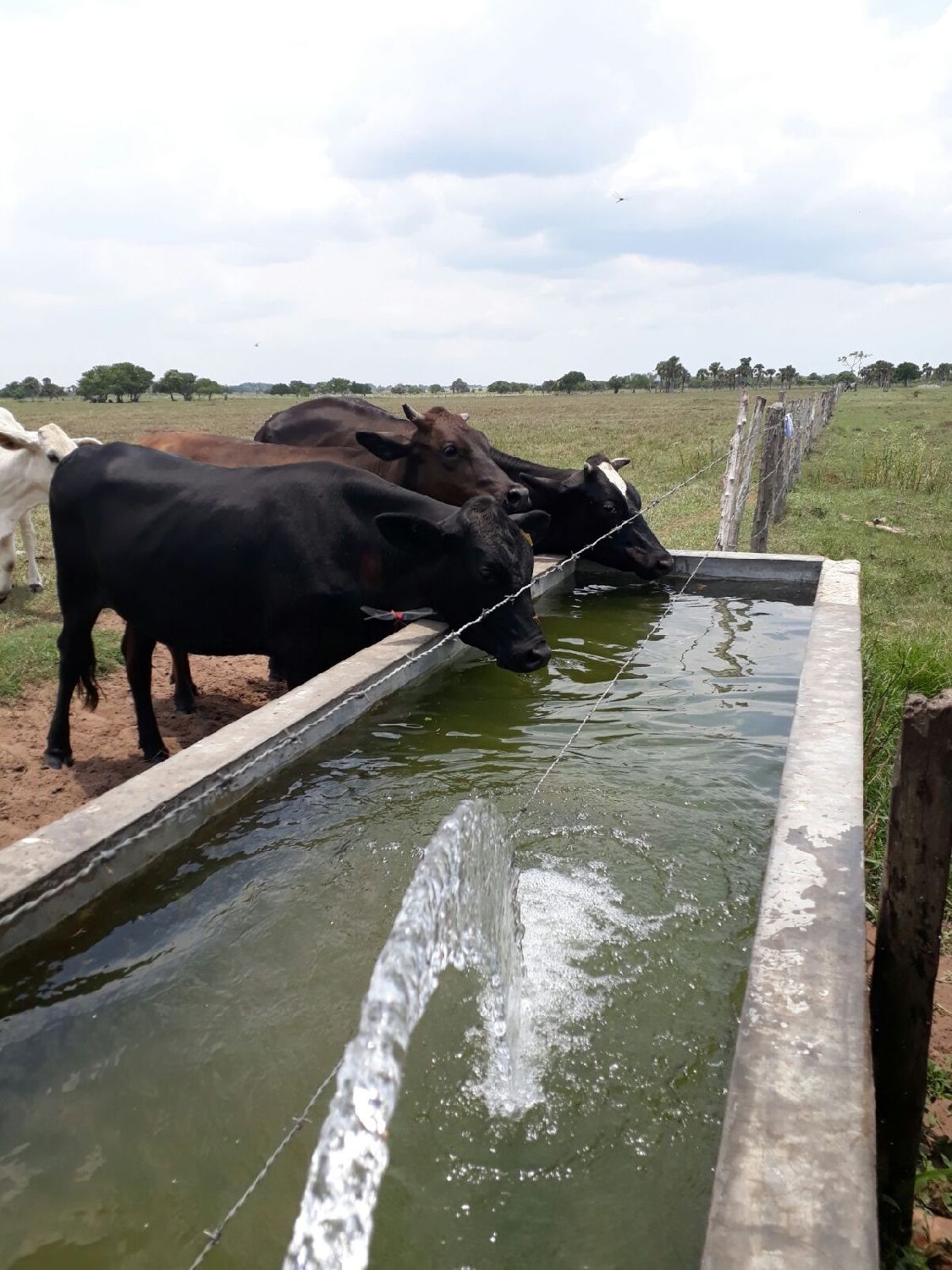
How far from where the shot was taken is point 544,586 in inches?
296

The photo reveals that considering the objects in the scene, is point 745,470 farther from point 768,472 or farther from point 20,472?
point 20,472

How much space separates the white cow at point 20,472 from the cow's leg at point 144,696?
4200 mm

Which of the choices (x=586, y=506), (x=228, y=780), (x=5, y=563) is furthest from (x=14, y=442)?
(x=228, y=780)

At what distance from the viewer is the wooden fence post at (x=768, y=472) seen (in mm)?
9820

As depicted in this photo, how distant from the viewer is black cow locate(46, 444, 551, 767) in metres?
5.00

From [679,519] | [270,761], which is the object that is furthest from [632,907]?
[679,519]

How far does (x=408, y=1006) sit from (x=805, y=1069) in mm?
847

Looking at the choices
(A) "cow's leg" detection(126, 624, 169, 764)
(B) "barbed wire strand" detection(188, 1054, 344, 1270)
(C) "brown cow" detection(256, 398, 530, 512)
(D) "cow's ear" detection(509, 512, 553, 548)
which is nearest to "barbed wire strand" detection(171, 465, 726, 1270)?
(B) "barbed wire strand" detection(188, 1054, 344, 1270)

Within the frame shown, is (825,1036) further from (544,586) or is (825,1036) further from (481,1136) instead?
(544,586)

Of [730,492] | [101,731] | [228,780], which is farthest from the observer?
[730,492]

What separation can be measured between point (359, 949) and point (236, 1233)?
100 centimetres

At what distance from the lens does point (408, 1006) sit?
2.24 metres

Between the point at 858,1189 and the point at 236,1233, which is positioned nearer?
the point at 858,1189

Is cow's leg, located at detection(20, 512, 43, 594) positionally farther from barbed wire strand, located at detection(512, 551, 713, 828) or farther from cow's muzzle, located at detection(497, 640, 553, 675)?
cow's muzzle, located at detection(497, 640, 553, 675)
